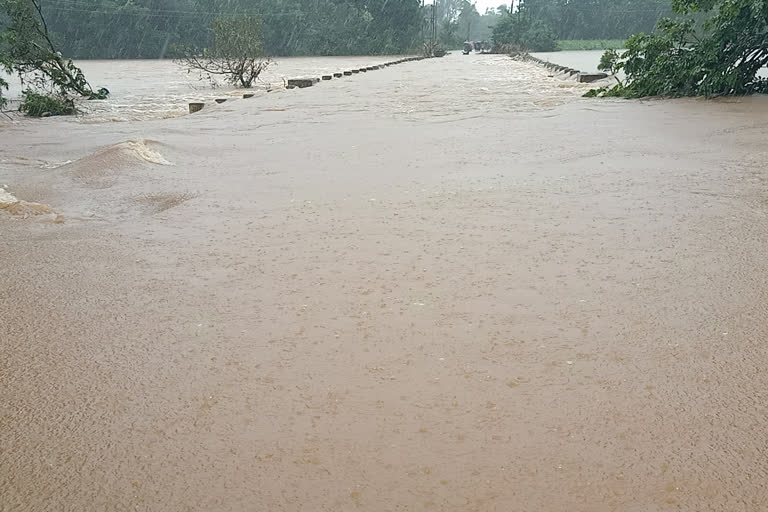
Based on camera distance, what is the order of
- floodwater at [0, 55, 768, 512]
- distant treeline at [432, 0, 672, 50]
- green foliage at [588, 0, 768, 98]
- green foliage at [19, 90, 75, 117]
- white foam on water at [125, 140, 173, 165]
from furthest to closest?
distant treeline at [432, 0, 672, 50], green foliage at [19, 90, 75, 117], green foliage at [588, 0, 768, 98], white foam on water at [125, 140, 173, 165], floodwater at [0, 55, 768, 512]

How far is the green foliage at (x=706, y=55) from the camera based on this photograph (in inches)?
400

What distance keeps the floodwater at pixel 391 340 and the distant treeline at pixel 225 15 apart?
43.2 m

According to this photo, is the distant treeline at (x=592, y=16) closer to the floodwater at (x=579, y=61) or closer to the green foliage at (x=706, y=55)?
the floodwater at (x=579, y=61)

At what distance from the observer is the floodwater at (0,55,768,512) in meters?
1.94

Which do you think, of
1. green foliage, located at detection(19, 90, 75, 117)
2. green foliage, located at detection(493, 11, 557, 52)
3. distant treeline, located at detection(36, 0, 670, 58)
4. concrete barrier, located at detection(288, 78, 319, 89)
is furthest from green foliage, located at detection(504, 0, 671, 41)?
green foliage, located at detection(19, 90, 75, 117)

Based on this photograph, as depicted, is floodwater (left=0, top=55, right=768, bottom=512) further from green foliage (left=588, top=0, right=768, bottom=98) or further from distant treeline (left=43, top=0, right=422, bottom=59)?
distant treeline (left=43, top=0, right=422, bottom=59)

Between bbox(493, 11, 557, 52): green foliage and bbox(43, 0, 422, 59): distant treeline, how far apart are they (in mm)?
6431

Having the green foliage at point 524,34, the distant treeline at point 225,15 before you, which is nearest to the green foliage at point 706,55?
the distant treeline at point 225,15

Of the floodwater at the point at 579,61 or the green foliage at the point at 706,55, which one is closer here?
the green foliage at the point at 706,55

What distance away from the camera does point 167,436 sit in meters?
2.14

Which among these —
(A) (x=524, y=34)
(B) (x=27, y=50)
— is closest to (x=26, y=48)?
(B) (x=27, y=50)

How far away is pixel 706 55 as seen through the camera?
10.4m

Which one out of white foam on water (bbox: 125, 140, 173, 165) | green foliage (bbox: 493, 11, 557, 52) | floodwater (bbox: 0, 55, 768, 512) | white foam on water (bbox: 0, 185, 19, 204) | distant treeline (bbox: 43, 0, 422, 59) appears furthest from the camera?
green foliage (bbox: 493, 11, 557, 52)

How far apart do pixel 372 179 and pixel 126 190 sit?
1.84 meters
